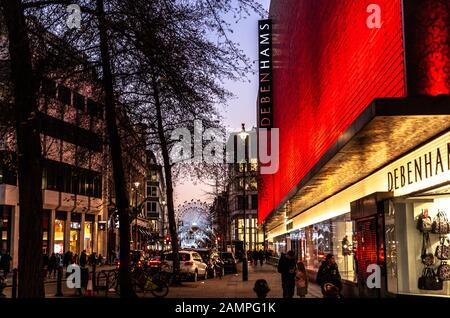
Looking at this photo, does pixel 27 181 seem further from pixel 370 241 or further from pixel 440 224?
pixel 370 241

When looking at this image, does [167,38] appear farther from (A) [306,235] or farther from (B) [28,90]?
(A) [306,235]

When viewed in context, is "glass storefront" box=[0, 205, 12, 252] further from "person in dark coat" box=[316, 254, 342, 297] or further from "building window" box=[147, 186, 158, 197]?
"building window" box=[147, 186, 158, 197]

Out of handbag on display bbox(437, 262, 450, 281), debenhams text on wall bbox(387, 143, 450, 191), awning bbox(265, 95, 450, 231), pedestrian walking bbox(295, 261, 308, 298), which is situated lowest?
pedestrian walking bbox(295, 261, 308, 298)

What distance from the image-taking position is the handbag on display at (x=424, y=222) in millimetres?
15289

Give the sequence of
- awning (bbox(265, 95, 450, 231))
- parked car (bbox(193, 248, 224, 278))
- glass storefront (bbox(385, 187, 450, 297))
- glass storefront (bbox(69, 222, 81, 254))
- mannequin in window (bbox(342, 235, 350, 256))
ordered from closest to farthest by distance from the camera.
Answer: awning (bbox(265, 95, 450, 231)) → glass storefront (bbox(385, 187, 450, 297)) → mannequin in window (bbox(342, 235, 350, 256)) → parked car (bbox(193, 248, 224, 278)) → glass storefront (bbox(69, 222, 81, 254))

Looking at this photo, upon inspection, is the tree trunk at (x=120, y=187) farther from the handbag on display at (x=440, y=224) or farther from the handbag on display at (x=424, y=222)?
the handbag on display at (x=440, y=224)

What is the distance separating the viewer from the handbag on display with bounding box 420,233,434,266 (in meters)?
15.1

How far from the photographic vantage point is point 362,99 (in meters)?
13.8

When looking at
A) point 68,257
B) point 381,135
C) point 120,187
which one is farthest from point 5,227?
point 381,135

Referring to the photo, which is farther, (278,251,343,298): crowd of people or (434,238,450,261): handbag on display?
(434,238,450,261): handbag on display

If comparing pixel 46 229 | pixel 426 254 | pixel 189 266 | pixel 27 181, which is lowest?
pixel 189 266

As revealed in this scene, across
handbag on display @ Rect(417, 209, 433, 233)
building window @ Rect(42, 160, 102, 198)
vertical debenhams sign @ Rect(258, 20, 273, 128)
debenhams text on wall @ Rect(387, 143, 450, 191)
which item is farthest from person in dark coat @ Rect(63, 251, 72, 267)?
handbag on display @ Rect(417, 209, 433, 233)

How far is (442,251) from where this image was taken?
14859 mm

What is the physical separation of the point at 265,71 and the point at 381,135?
31.1 meters
